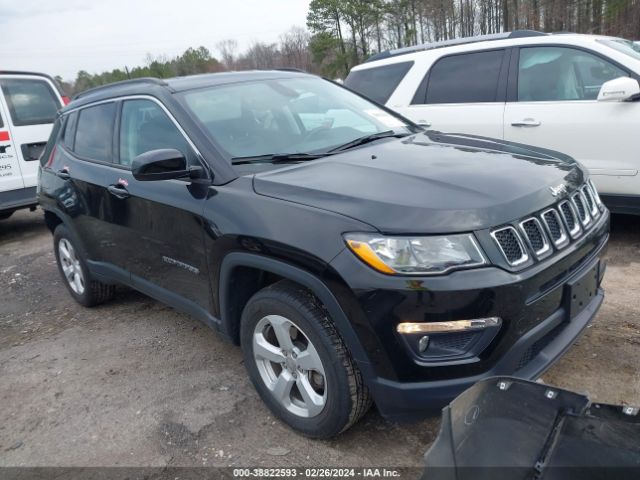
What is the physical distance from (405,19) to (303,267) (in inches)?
1961

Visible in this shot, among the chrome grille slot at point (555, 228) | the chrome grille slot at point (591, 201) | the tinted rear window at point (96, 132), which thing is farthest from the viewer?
the tinted rear window at point (96, 132)

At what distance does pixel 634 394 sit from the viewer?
8.97 ft

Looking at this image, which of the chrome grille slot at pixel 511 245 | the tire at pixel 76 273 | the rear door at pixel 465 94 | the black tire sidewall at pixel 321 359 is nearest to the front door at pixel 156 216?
the black tire sidewall at pixel 321 359

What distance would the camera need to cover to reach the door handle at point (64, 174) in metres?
4.29

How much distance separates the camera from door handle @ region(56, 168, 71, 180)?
4.29m

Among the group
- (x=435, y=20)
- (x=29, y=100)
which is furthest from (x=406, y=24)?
(x=29, y=100)

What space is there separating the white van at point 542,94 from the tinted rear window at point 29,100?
4.96 metres

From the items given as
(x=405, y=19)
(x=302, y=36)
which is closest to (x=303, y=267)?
(x=405, y=19)

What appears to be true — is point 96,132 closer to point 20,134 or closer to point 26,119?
point 20,134

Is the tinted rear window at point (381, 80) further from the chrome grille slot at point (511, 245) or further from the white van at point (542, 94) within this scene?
the chrome grille slot at point (511, 245)

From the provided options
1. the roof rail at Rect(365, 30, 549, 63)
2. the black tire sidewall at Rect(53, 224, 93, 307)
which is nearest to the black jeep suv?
the black tire sidewall at Rect(53, 224, 93, 307)

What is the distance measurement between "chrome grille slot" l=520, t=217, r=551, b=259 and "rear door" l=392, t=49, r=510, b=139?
2.97 m

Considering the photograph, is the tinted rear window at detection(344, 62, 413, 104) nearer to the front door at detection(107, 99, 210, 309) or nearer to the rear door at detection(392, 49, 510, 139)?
the rear door at detection(392, 49, 510, 139)

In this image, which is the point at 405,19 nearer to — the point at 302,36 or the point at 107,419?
the point at 302,36
